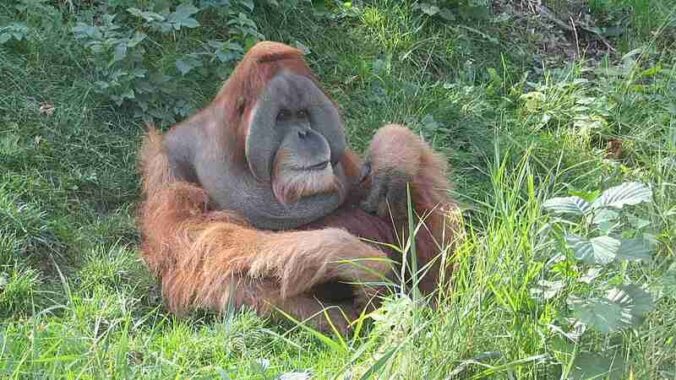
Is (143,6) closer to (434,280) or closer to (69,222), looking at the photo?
(69,222)

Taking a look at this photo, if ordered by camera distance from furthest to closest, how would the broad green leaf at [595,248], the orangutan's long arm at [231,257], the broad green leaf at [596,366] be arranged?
the orangutan's long arm at [231,257] < the broad green leaf at [596,366] < the broad green leaf at [595,248]

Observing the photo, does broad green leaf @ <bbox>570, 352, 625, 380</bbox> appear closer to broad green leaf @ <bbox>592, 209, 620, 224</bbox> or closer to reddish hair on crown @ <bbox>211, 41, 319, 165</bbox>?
broad green leaf @ <bbox>592, 209, 620, 224</bbox>

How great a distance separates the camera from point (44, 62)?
456 centimetres

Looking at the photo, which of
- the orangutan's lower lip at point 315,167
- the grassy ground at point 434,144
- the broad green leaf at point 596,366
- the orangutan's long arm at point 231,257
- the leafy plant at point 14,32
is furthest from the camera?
the leafy plant at point 14,32

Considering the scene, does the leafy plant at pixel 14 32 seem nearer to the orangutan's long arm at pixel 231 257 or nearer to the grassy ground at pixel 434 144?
the grassy ground at pixel 434 144

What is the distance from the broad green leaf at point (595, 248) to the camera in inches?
98.5

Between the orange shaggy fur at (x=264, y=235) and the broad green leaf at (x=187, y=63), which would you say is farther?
the broad green leaf at (x=187, y=63)

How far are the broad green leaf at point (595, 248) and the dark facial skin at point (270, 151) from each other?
3.78 feet

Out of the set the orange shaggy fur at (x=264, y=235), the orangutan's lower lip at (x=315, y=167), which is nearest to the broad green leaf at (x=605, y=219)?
the orange shaggy fur at (x=264, y=235)

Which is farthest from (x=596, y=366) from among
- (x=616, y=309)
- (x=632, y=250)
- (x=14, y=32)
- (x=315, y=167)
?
(x=14, y=32)

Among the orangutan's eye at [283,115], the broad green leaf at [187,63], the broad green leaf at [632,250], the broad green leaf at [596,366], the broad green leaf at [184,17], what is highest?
the broad green leaf at [184,17]

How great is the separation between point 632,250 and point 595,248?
104 mm

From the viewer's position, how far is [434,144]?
4641 millimetres

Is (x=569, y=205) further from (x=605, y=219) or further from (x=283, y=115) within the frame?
(x=283, y=115)
